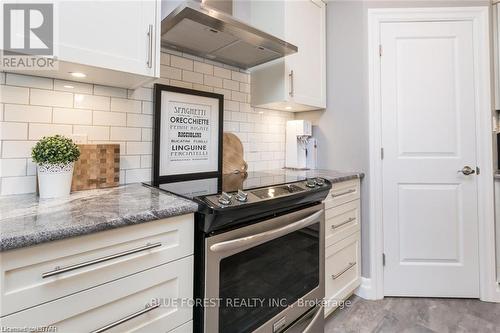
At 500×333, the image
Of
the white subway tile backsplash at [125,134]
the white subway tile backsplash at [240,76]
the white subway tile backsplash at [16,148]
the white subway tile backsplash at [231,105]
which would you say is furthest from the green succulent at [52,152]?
the white subway tile backsplash at [240,76]

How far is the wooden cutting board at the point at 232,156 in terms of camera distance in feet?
6.24

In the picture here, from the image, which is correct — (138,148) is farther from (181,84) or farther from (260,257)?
(260,257)

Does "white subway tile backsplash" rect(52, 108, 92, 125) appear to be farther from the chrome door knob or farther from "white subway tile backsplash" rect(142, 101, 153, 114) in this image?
the chrome door knob

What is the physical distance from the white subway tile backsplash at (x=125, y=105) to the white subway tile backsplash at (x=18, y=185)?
50cm

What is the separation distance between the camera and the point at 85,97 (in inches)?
51.4

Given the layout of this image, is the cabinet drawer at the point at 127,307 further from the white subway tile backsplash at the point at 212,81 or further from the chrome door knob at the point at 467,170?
the chrome door knob at the point at 467,170

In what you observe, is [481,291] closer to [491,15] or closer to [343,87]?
[343,87]

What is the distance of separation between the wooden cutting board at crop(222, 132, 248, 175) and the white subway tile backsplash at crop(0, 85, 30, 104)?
110 centimetres

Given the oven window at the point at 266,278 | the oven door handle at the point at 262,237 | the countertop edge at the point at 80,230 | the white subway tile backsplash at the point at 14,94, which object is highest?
the white subway tile backsplash at the point at 14,94

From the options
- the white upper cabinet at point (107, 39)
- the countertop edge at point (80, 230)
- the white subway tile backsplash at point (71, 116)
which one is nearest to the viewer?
the countertop edge at point (80, 230)

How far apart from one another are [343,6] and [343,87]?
643mm

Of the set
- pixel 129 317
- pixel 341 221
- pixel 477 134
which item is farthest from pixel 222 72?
pixel 477 134

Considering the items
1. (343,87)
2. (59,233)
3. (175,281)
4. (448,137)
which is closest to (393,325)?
(448,137)

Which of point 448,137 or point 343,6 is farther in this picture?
point 343,6
